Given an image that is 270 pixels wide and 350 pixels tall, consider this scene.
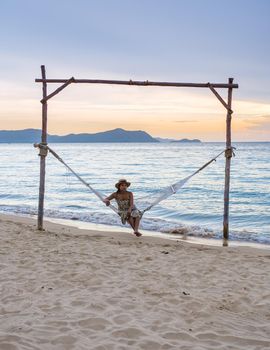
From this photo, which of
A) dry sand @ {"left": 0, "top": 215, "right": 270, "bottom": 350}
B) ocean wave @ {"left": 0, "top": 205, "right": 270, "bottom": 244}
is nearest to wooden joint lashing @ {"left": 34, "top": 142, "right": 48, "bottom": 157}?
dry sand @ {"left": 0, "top": 215, "right": 270, "bottom": 350}

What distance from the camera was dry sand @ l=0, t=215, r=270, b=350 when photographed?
9.50ft

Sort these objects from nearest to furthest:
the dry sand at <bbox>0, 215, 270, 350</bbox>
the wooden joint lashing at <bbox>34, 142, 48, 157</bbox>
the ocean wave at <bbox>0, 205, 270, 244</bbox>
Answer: the dry sand at <bbox>0, 215, 270, 350</bbox>
the wooden joint lashing at <bbox>34, 142, 48, 157</bbox>
the ocean wave at <bbox>0, 205, 270, 244</bbox>

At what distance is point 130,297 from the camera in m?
3.67

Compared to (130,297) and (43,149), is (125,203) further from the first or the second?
(130,297)

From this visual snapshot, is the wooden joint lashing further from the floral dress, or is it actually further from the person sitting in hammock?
the floral dress

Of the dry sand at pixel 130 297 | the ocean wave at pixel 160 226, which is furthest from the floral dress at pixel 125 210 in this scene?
the ocean wave at pixel 160 226

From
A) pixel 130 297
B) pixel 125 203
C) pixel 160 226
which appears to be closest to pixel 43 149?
pixel 125 203

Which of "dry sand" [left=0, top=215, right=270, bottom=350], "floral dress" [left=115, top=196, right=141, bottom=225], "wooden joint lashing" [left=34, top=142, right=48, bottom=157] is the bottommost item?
"dry sand" [left=0, top=215, right=270, bottom=350]

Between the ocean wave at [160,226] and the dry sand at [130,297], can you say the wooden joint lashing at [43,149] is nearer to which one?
the dry sand at [130,297]

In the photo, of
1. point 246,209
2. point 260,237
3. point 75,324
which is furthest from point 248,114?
point 75,324

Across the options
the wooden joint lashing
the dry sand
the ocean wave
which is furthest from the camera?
the ocean wave

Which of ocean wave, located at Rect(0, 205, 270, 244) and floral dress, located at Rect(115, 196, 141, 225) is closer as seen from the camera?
floral dress, located at Rect(115, 196, 141, 225)

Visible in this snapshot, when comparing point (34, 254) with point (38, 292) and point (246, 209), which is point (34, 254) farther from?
point (246, 209)

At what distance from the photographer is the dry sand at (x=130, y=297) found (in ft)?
9.50
